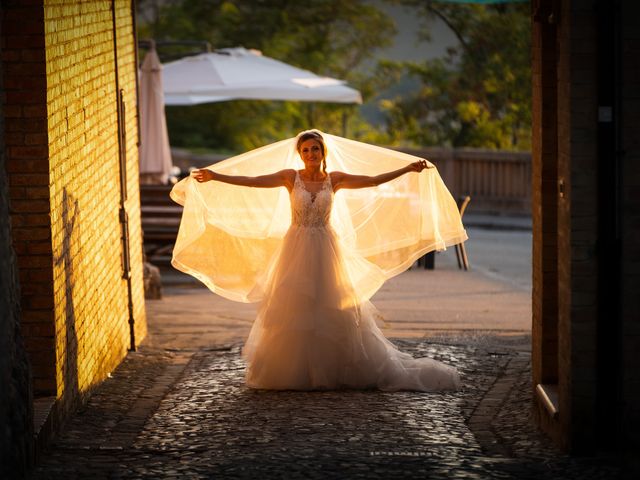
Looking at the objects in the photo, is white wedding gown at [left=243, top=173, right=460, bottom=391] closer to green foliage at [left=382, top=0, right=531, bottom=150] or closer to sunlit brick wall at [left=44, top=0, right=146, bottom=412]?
sunlit brick wall at [left=44, top=0, right=146, bottom=412]

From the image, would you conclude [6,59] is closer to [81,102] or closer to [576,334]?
[81,102]

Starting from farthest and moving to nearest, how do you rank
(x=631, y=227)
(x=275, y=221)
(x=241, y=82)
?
(x=241, y=82), (x=275, y=221), (x=631, y=227)

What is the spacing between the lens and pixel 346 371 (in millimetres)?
9562

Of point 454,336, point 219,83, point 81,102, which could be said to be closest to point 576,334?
point 81,102

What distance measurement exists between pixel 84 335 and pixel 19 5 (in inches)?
95.2

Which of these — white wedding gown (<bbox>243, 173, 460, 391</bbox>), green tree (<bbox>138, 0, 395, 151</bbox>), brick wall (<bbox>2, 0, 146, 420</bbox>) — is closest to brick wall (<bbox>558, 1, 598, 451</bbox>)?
white wedding gown (<bbox>243, 173, 460, 391</bbox>)

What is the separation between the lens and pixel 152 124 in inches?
723

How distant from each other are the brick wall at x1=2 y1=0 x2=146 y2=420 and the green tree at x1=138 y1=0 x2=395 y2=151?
23092mm

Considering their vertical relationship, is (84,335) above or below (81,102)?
below

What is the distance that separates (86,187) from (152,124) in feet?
30.1

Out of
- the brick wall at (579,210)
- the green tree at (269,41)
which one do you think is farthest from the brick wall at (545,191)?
the green tree at (269,41)

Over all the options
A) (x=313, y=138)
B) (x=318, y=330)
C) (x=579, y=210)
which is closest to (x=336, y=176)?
(x=313, y=138)

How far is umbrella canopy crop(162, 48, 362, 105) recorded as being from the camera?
2075 centimetres

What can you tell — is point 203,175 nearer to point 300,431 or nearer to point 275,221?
point 275,221
